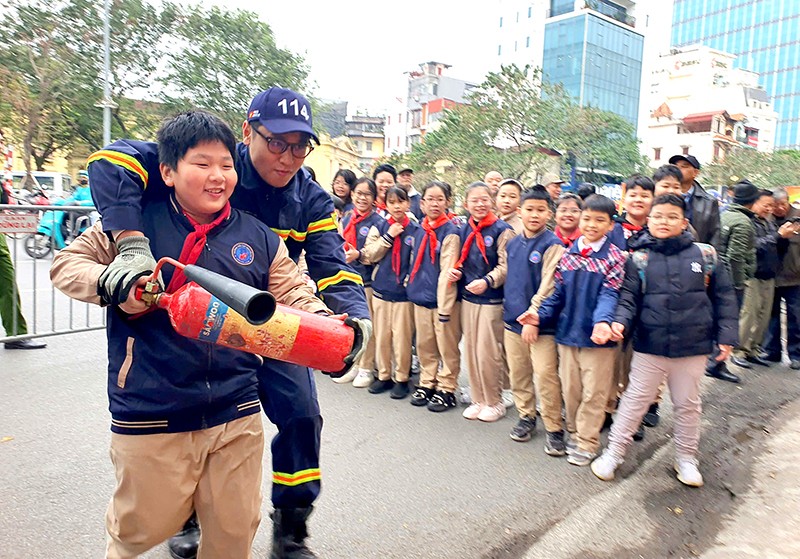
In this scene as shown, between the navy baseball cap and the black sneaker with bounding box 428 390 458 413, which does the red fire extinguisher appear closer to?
the navy baseball cap

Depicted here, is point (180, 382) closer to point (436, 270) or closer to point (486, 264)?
point (486, 264)

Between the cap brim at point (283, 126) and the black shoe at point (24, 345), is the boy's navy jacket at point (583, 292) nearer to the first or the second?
the cap brim at point (283, 126)

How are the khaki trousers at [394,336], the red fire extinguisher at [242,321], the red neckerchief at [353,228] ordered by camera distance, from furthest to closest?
the red neckerchief at [353,228]
the khaki trousers at [394,336]
the red fire extinguisher at [242,321]

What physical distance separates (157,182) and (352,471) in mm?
2266

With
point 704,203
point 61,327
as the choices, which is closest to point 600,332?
point 704,203

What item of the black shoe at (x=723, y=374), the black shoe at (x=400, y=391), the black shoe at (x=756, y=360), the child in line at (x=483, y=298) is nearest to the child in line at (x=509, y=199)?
the child in line at (x=483, y=298)

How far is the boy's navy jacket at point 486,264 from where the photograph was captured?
4777mm

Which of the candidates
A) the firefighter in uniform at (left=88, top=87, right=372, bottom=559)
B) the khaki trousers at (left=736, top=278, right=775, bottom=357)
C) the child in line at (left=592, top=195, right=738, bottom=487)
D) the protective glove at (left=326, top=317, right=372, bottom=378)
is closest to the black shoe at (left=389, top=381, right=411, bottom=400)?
the child in line at (left=592, top=195, right=738, bottom=487)

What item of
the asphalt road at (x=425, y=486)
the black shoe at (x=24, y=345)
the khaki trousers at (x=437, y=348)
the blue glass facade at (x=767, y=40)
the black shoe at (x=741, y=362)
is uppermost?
the blue glass facade at (x=767, y=40)

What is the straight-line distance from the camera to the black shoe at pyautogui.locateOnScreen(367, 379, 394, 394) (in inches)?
211

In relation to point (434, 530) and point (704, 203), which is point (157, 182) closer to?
point (434, 530)

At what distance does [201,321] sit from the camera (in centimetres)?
165

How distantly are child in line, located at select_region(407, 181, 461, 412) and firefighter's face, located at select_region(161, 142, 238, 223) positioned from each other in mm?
3100

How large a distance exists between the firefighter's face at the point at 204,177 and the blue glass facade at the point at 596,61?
6517 centimetres
